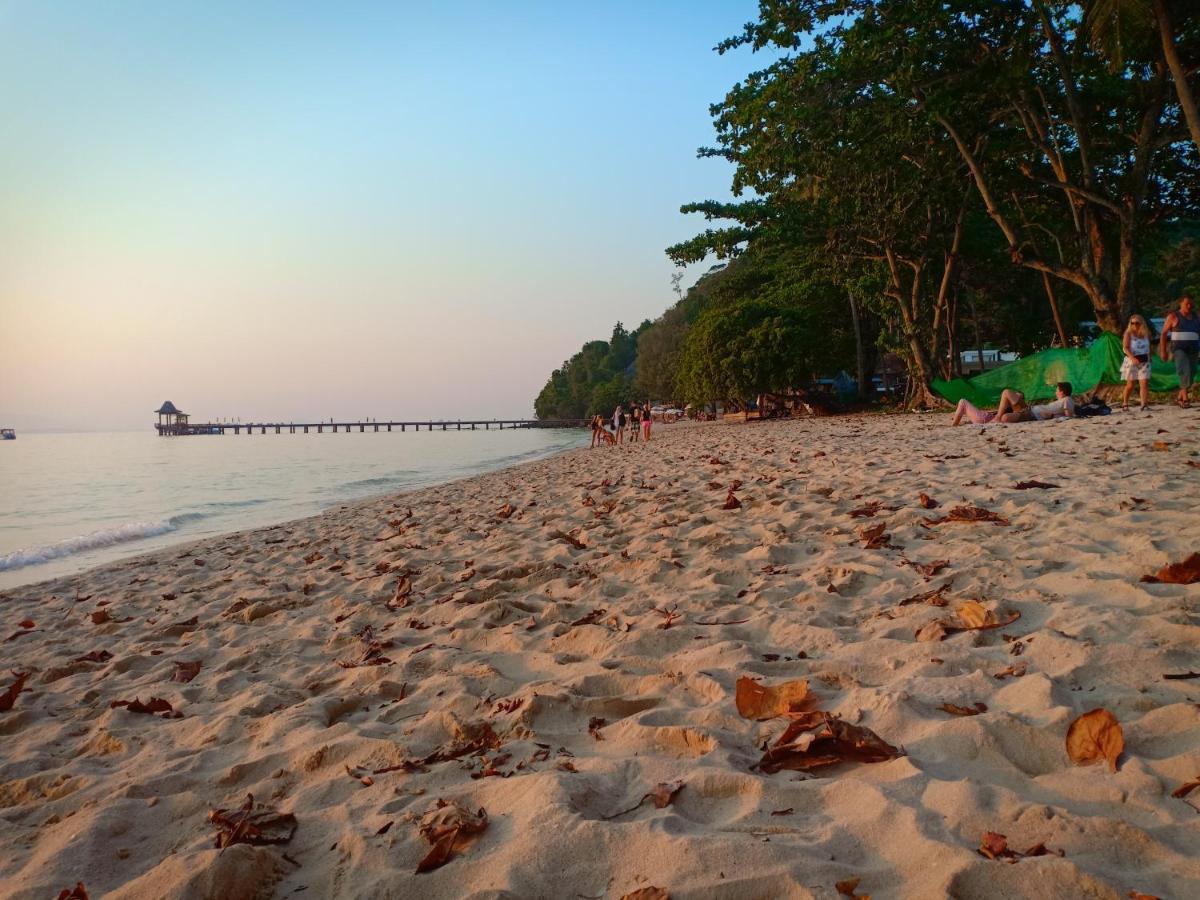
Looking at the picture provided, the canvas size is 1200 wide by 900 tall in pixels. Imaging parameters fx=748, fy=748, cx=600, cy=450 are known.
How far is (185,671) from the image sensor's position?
3.68 meters

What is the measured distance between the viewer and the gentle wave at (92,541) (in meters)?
9.78

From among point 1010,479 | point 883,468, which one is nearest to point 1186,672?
point 1010,479

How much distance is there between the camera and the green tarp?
45.6ft

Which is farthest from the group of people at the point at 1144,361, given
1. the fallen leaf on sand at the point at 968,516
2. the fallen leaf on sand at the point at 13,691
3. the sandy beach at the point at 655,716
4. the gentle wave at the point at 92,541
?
the gentle wave at the point at 92,541

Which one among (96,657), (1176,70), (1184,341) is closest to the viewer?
(96,657)

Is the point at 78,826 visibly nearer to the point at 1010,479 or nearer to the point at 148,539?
the point at 1010,479

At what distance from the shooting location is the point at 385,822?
6.43 ft

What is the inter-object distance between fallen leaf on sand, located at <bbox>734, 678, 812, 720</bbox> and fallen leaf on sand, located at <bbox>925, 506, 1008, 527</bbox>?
2485 mm

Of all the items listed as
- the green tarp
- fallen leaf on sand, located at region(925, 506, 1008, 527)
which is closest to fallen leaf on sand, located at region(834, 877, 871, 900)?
fallen leaf on sand, located at region(925, 506, 1008, 527)

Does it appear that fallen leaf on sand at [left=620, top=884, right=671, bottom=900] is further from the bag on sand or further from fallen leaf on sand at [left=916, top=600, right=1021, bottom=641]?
the bag on sand

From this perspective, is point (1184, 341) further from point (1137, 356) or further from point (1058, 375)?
point (1058, 375)

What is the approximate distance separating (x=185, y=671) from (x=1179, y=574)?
4.48 metres

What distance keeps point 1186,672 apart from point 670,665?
5.40 ft

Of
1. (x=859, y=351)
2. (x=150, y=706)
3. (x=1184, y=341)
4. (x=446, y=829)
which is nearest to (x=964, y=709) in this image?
(x=446, y=829)
